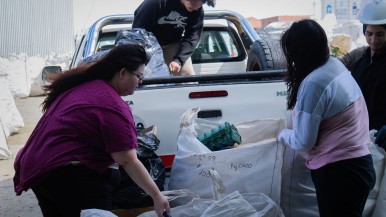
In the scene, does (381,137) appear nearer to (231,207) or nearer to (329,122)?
(329,122)

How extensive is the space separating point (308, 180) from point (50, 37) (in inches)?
627

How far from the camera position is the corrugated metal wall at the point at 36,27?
1778 centimetres

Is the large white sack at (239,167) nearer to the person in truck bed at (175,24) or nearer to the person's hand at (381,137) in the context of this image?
the person's hand at (381,137)

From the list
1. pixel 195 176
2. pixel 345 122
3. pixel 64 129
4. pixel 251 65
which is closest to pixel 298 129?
pixel 345 122

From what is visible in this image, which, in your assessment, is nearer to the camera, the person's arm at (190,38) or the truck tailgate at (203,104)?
the truck tailgate at (203,104)

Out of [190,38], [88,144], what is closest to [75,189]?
[88,144]

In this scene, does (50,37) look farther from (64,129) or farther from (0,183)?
(64,129)

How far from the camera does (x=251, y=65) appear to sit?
528 centimetres

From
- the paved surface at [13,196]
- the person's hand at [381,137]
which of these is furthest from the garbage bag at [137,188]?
the paved surface at [13,196]

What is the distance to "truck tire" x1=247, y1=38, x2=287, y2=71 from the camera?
4.82 metres

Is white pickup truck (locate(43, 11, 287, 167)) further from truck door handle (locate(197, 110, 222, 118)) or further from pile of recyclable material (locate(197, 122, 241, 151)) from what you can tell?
pile of recyclable material (locate(197, 122, 241, 151))

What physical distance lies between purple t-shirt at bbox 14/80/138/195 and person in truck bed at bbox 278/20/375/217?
871mm

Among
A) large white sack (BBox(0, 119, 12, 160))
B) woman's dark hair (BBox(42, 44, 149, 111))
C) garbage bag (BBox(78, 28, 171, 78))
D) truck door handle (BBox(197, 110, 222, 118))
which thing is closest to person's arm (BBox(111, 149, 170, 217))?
woman's dark hair (BBox(42, 44, 149, 111))

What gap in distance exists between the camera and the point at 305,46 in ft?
9.13
